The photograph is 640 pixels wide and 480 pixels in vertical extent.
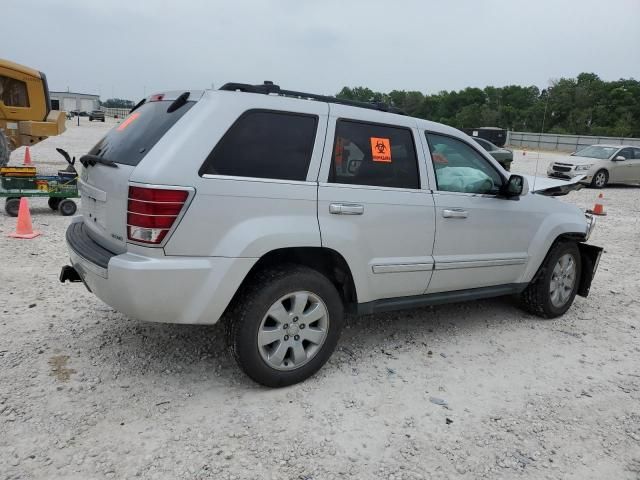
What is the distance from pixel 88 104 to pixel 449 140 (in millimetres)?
106185

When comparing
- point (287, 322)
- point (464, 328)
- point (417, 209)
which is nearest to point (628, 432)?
point (464, 328)

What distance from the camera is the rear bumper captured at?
2.82m

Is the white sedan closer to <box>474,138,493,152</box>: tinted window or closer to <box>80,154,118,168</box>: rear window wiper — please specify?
<box>474,138,493,152</box>: tinted window

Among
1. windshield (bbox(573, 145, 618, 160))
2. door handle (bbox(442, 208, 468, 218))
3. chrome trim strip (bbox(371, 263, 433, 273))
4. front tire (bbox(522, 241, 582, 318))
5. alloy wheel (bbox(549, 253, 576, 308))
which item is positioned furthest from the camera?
windshield (bbox(573, 145, 618, 160))

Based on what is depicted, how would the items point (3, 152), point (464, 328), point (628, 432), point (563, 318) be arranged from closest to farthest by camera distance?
point (628, 432) → point (464, 328) → point (563, 318) → point (3, 152)

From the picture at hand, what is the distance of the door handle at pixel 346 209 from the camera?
3303mm

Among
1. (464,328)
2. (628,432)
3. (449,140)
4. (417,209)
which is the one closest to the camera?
(628,432)

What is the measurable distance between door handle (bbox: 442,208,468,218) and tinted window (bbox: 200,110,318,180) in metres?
1.27

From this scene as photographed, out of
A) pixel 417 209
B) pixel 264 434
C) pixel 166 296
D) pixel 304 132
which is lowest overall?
pixel 264 434

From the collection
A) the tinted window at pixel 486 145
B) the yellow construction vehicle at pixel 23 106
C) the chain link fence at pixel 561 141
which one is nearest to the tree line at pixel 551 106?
the chain link fence at pixel 561 141

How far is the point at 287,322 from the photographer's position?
10.7ft

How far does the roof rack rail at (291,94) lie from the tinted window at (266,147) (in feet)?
0.81

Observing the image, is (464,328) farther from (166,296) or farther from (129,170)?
(129,170)

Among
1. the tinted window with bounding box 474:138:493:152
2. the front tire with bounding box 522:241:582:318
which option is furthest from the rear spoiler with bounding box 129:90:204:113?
the tinted window with bounding box 474:138:493:152
